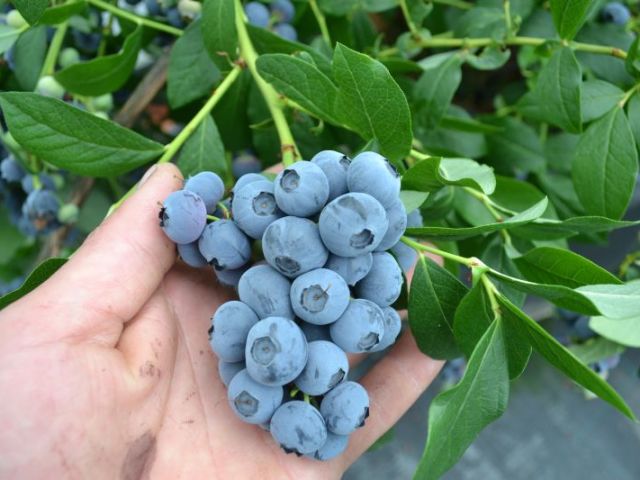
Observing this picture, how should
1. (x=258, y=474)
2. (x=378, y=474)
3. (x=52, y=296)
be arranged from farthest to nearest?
(x=378, y=474) < (x=258, y=474) < (x=52, y=296)

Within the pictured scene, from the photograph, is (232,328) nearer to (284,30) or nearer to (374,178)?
(374,178)

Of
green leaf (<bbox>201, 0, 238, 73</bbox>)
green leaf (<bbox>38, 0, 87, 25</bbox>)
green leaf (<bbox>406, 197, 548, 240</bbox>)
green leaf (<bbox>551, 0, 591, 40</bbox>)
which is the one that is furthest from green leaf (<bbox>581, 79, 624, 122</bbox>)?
green leaf (<bbox>38, 0, 87, 25</bbox>)

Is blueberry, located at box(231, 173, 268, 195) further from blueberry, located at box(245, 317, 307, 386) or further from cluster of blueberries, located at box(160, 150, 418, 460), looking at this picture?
blueberry, located at box(245, 317, 307, 386)

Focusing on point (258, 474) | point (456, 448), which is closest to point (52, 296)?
point (258, 474)

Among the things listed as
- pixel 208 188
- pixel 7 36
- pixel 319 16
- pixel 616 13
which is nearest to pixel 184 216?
pixel 208 188

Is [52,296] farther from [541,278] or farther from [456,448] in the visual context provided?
[541,278]

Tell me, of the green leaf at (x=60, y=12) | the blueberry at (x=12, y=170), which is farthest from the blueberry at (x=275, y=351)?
the blueberry at (x=12, y=170)
